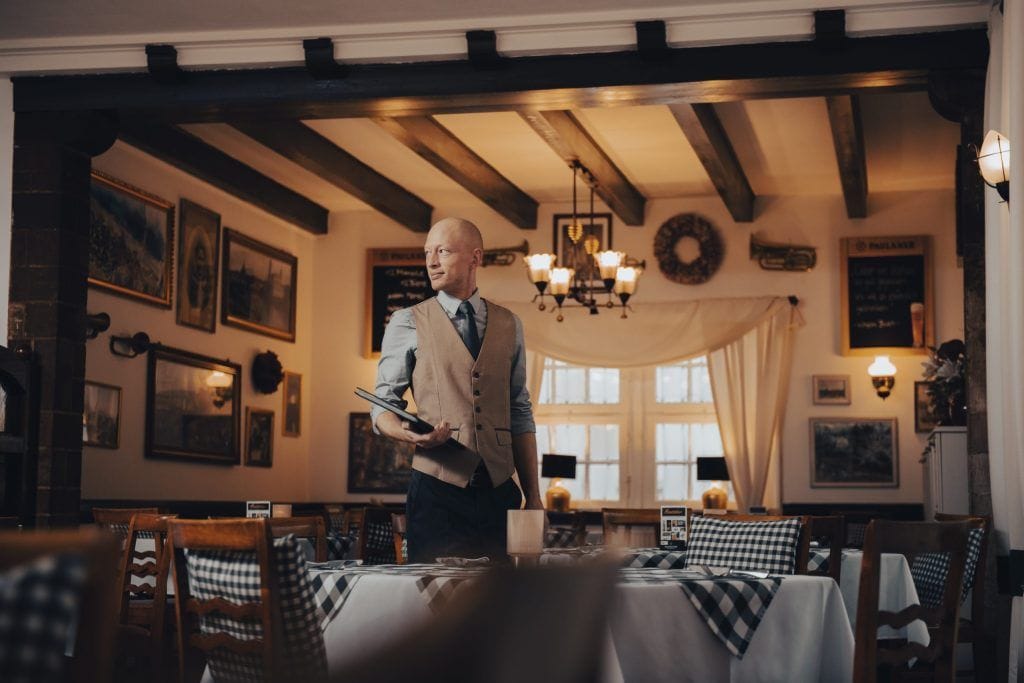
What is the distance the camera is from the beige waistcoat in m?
3.17

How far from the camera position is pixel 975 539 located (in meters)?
4.53

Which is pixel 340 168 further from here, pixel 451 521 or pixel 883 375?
pixel 451 521

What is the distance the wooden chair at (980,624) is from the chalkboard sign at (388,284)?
773 cm

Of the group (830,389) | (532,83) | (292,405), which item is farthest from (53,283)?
(830,389)

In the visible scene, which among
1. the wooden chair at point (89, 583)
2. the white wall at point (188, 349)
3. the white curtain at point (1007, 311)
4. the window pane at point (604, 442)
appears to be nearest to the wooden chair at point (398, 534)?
the white curtain at point (1007, 311)

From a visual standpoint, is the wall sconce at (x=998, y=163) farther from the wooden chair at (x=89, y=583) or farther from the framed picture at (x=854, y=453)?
the framed picture at (x=854, y=453)

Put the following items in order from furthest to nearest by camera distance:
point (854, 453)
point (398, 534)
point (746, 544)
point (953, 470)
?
point (854, 453) < point (953, 470) < point (398, 534) < point (746, 544)

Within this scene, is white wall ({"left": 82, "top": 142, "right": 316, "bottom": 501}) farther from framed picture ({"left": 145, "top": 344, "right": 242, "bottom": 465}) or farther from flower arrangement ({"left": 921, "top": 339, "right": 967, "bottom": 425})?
flower arrangement ({"left": 921, "top": 339, "right": 967, "bottom": 425})

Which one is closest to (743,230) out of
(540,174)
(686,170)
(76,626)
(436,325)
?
(686,170)

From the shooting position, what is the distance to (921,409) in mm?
10930

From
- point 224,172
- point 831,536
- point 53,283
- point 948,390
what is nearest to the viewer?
point 831,536

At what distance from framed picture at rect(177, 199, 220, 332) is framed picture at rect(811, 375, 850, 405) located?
521 cm

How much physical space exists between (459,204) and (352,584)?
9.60 metres

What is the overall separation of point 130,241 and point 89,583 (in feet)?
28.6
